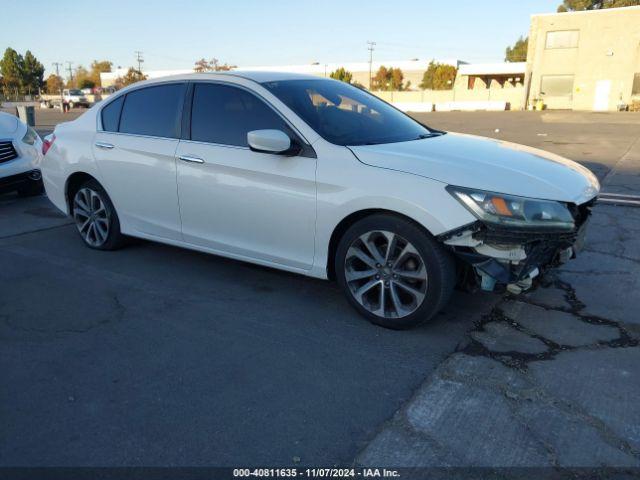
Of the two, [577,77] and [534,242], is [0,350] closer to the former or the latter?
[534,242]

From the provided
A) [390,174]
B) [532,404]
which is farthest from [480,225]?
[532,404]

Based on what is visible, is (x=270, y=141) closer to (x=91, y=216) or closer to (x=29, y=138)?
(x=91, y=216)

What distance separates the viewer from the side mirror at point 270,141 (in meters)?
3.72

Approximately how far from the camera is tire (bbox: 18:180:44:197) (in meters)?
8.17

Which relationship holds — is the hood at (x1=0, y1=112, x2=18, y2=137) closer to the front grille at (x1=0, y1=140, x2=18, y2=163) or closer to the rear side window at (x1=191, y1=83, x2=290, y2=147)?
the front grille at (x1=0, y1=140, x2=18, y2=163)

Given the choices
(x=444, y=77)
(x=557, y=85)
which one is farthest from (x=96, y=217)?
(x=444, y=77)

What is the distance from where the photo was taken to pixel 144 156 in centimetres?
467

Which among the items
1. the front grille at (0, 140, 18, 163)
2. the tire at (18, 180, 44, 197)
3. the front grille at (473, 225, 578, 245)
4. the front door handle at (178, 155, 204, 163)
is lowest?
the tire at (18, 180, 44, 197)

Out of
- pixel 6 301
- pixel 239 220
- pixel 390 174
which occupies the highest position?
pixel 390 174

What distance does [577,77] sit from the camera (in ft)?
148

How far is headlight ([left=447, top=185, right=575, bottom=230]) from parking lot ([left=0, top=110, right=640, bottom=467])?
2.60ft

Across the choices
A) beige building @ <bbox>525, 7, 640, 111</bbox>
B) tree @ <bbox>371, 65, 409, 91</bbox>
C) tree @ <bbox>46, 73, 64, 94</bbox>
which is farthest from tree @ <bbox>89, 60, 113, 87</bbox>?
beige building @ <bbox>525, 7, 640, 111</bbox>

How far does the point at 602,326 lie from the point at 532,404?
4.09 feet

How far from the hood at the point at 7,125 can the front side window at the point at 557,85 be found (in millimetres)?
46605
